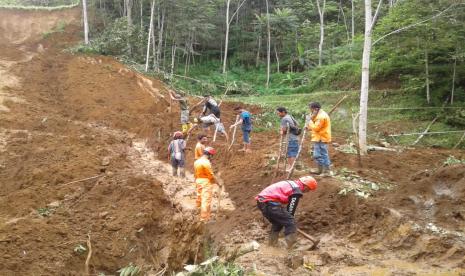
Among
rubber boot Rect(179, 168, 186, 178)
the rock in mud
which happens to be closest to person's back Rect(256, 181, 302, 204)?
rubber boot Rect(179, 168, 186, 178)

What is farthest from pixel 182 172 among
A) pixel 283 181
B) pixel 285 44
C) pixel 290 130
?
pixel 285 44

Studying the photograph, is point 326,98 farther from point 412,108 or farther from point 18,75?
point 18,75

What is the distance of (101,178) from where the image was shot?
10.8 meters

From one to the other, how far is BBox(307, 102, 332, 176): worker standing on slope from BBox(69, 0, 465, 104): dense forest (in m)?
5.98

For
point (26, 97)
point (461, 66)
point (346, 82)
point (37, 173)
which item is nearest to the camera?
point (37, 173)

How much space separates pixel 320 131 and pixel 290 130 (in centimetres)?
67

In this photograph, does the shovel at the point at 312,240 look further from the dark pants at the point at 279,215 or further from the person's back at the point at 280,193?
the person's back at the point at 280,193

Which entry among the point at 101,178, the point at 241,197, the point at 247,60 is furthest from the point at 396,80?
the point at 247,60

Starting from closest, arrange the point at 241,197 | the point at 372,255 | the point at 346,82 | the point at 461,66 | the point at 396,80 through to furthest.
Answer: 1. the point at 372,255
2. the point at 241,197
3. the point at 461,66
4. the point at 396,80
5. the point at 346,82

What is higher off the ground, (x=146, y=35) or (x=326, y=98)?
(x=146, y=35)

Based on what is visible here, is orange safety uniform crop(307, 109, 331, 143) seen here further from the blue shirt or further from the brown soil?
the blue shirt

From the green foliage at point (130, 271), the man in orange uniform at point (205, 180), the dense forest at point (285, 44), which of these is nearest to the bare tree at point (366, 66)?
the dense forest at point (285, 44)

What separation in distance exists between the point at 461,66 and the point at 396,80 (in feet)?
12.5

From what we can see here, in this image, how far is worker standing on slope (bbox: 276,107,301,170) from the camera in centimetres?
981
